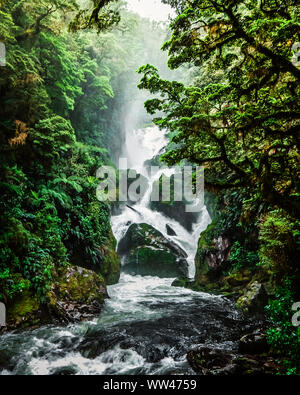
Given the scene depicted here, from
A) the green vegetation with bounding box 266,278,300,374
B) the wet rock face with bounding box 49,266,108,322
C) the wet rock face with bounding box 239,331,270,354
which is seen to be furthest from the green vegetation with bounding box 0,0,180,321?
the green vegetation with bounding box 266,278,300,374

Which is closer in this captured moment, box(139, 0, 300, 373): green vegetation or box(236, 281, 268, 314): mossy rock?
box(139, 0, 300, 373): green vegetation

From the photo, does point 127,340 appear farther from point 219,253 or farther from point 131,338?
point 219,253

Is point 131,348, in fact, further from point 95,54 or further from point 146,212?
point 95,54

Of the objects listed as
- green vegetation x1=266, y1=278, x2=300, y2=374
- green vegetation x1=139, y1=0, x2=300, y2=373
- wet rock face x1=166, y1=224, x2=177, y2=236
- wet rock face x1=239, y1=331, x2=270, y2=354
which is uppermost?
green vegetation x1=139, y1=0, x2=300, y2=373

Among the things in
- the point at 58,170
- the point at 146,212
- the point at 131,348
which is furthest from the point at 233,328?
the point at 146,212

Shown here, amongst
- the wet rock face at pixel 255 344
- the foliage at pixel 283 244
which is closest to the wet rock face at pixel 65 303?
the wet rock face at pixel 255 344

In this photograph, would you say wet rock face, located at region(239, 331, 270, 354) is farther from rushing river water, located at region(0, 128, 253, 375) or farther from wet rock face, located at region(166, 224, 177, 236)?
wet rock face, located at region(166, 224, 177, 236)

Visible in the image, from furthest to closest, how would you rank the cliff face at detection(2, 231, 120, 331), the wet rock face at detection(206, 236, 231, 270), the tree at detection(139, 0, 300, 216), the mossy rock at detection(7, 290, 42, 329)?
1. the wet rock face at detection(206, 236, 231, 270)
2. the cliff face at detection(2, 231, 120, 331)
3. the mossy rock at detection(7, 290, 42, 329)
4. the tree at detection(139, 0, 300, 216)

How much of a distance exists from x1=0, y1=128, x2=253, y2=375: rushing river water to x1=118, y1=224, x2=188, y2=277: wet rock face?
379 cm

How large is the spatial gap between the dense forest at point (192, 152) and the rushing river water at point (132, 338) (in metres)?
0.64

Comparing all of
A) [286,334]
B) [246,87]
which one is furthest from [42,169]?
[286,334]

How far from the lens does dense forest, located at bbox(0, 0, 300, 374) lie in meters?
3.74

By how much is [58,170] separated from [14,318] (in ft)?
19.7

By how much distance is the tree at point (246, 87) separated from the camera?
3.43 metres
